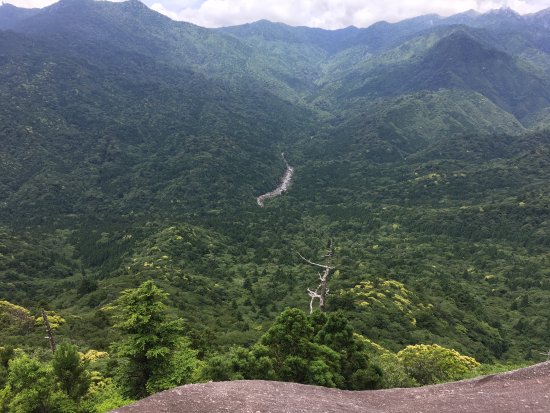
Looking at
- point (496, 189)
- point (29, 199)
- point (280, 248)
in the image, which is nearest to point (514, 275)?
Result: point (280, 248)

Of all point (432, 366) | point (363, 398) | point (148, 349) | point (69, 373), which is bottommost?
point (432, 366)

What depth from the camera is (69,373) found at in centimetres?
2772

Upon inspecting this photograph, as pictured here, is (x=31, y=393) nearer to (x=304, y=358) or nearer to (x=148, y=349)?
(x=148, y=349)

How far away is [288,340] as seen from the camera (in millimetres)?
31516

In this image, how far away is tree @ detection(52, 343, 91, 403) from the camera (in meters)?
27.4

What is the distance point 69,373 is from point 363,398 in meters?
19.6

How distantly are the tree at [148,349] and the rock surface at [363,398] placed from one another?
34.8 ft

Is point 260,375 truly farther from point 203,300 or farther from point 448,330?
point 203,300

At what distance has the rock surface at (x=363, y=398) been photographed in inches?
670

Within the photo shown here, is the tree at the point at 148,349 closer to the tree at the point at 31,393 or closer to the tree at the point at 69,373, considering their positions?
the tree at the point at 69,373

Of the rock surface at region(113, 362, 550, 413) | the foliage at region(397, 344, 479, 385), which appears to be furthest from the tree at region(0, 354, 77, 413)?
the foliage at region(397, 344, 479, 385)

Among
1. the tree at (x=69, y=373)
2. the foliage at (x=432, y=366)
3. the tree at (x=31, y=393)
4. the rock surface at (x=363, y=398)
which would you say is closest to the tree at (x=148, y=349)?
the tree at (x=69, y=373)

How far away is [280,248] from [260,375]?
393ft

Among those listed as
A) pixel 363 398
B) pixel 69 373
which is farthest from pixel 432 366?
pixel 69 373
